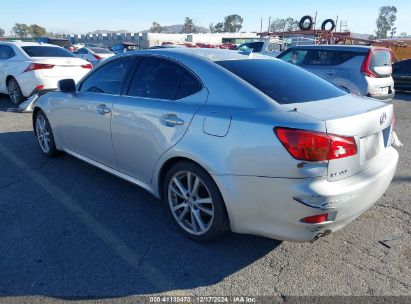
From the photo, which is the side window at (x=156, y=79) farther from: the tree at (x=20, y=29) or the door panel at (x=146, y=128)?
the tree at (x=20, y=29)

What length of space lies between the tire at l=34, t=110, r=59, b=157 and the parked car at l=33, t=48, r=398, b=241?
145 centimetres

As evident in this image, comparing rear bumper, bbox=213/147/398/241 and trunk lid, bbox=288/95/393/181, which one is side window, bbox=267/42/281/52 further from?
rear bumper, bbox=213/147/398/241

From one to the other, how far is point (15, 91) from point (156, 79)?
23.6ft

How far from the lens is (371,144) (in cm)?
277

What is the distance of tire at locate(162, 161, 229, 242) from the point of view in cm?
289

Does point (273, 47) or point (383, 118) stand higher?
point (383, 118)

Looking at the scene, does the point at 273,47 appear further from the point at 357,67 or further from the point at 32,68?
the point at 32,68

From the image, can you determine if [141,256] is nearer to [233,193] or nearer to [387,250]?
[233,193]

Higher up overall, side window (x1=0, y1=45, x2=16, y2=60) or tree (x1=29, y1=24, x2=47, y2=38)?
side window (x1=0, y1=45, x2=16, y2=60)

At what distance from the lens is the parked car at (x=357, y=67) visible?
28.4ft

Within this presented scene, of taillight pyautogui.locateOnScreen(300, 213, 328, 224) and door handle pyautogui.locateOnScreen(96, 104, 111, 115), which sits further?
door handle pyautogui.locateOnScreen(96, 104, 111, 115)

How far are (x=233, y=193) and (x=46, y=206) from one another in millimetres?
2163

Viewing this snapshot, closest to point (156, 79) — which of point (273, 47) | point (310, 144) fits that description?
point (310, 144)

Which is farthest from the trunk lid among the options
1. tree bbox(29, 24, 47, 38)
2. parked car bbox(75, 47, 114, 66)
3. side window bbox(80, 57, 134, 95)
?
tree bbox(29, 24, 47, 38)
